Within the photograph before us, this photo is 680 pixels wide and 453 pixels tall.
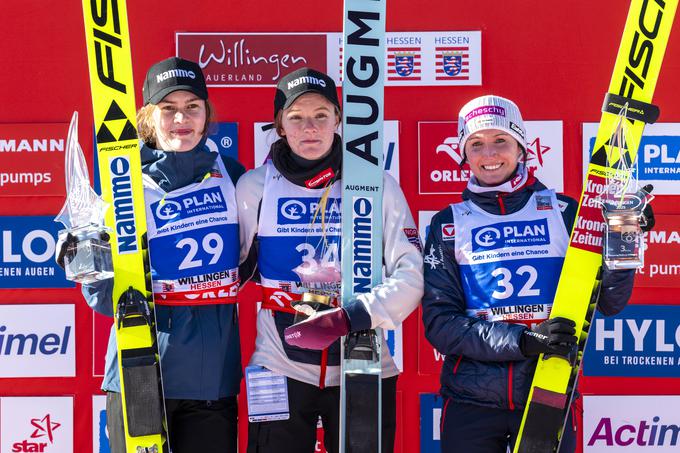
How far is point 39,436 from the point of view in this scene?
4.23 metres

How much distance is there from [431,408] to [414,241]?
1446mm

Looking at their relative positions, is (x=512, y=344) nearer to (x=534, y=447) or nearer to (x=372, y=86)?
(x=534, y=447)

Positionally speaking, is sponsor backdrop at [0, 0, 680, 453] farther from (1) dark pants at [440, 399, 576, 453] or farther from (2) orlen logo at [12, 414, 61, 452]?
(1) dark pants at [440, 399, 576, 453]

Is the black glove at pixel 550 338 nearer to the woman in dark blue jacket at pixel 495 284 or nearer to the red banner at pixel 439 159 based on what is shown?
the woman in dark blue jacket at pixel 495 284

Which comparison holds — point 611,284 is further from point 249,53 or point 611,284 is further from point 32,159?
point 32,159

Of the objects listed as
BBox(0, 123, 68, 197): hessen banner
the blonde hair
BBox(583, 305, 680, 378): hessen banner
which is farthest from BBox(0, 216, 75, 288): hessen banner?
BBox(583, 305, 680, 378): hessen banner

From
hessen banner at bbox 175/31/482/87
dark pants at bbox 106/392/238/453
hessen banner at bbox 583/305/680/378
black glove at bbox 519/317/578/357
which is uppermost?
hessen banner at bbox 175/31/482/87

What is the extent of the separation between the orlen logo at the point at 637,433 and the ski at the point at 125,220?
7.32ft

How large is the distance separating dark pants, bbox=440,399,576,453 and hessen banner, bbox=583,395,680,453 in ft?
4.51

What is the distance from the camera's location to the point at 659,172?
4.19 metres

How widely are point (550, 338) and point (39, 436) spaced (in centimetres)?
258

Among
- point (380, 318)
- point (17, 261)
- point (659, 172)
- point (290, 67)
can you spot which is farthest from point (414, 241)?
point (17, 261)

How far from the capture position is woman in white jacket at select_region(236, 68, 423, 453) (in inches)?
116

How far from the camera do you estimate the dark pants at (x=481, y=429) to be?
9.47 feet
